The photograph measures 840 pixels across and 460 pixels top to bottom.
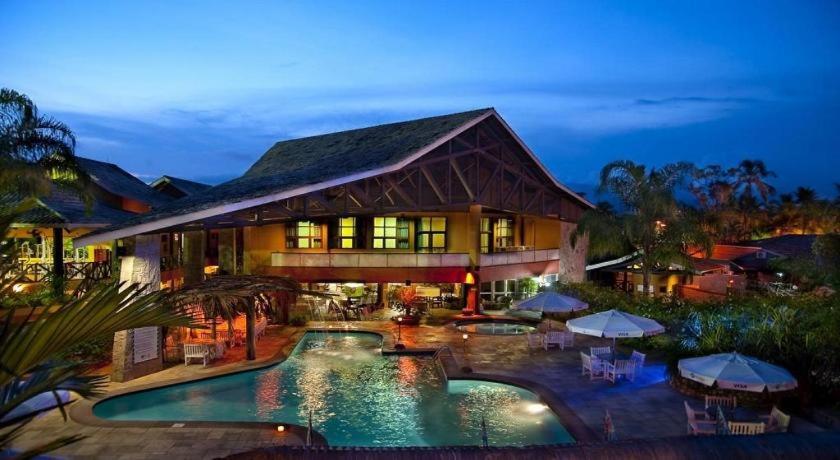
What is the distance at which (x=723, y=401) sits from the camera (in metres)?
13.1

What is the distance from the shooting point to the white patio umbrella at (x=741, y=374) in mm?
11359

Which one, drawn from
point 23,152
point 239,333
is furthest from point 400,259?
point 23,152

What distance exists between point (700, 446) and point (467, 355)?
1771 cm

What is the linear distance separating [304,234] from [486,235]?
9.83 meters

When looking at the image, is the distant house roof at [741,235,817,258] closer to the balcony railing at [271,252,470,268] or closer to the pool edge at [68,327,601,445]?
the balcony railing at [271,252,470,268]

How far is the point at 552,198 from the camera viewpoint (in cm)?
3312

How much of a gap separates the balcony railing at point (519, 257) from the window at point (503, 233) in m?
1.28

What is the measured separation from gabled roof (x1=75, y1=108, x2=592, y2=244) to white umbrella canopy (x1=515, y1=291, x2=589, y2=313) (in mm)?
6981

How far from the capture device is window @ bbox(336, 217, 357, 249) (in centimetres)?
3081

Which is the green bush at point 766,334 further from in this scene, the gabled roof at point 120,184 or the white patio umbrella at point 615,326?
the gabled roof at point 120,184

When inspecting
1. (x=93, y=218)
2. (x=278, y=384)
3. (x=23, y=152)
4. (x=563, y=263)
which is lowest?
(x=278, y=384)

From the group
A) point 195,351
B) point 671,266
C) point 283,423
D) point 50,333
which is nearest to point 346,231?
point 195,351

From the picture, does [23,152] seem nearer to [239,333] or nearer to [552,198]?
[239,333]

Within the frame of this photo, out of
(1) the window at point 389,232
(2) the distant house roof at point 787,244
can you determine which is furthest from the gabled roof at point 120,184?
(2) the distant house roof at point 787,244
